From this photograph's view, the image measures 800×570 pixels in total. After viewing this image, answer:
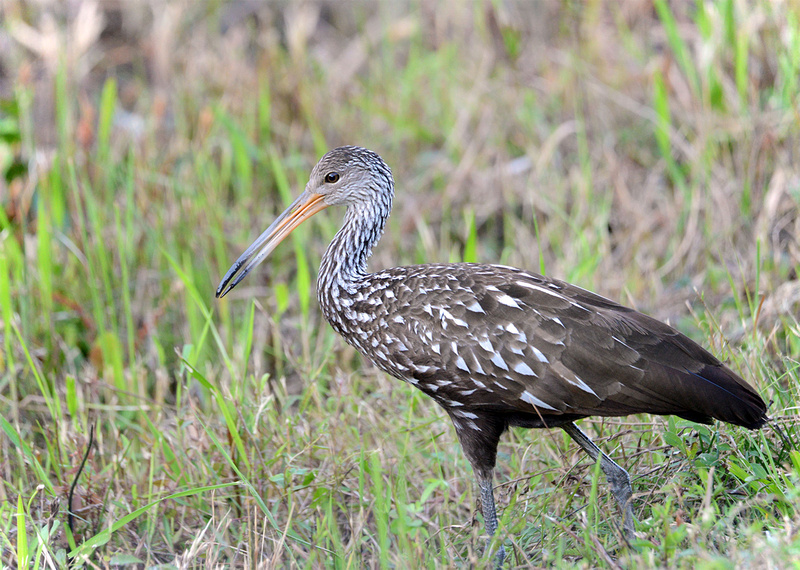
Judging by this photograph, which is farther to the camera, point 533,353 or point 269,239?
point 269,239

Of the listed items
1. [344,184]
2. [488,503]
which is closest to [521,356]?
[488,503]

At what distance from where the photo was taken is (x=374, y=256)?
494cm

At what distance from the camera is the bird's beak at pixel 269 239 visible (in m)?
3.24


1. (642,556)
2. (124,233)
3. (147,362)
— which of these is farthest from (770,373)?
(124,233)

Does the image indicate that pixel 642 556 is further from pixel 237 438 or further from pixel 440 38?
pixel 440 38

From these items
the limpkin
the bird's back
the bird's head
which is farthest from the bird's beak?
A: the bird's back

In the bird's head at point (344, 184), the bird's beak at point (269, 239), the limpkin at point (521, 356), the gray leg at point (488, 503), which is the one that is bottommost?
the gray leg at point (488, 503)

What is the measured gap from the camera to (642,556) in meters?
2.28

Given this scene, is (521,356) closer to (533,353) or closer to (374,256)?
(533,353)

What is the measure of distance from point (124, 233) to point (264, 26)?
9.60 ft

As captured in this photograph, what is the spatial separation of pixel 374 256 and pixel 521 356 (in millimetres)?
2310

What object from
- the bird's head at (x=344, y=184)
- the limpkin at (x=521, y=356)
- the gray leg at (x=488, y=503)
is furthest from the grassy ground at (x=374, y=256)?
the bird's head at (x=344, y=184)

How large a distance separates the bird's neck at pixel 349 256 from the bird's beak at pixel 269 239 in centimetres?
16

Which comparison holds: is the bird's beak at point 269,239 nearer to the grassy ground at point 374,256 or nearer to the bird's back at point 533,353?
the grassy ground at point 374,256
